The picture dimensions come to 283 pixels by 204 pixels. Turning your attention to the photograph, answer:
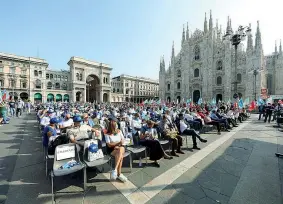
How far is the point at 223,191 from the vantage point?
9.55 ft

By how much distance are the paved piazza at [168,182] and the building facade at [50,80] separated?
40849 mm

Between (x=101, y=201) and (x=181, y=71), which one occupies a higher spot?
(x=181, y=71)

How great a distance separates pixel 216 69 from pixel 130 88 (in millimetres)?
40958

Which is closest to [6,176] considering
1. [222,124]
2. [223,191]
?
[223,191]

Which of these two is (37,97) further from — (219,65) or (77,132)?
(219,65)

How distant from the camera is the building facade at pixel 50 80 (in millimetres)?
40562

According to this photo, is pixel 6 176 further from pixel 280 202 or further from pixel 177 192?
pixel 280 202

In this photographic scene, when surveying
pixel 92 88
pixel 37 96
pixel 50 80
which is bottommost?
pixel 37 96

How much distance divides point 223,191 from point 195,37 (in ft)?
148

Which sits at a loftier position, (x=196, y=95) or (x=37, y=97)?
(x=196, y=95)

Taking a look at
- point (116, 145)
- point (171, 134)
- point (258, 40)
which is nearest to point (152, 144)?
point (171, 134)

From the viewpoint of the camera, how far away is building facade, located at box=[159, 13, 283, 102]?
3059 centimetres

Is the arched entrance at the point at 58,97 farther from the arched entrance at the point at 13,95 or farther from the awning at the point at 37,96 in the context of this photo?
the arched entrance at the point at 13,95

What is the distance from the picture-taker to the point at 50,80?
2023 inches
